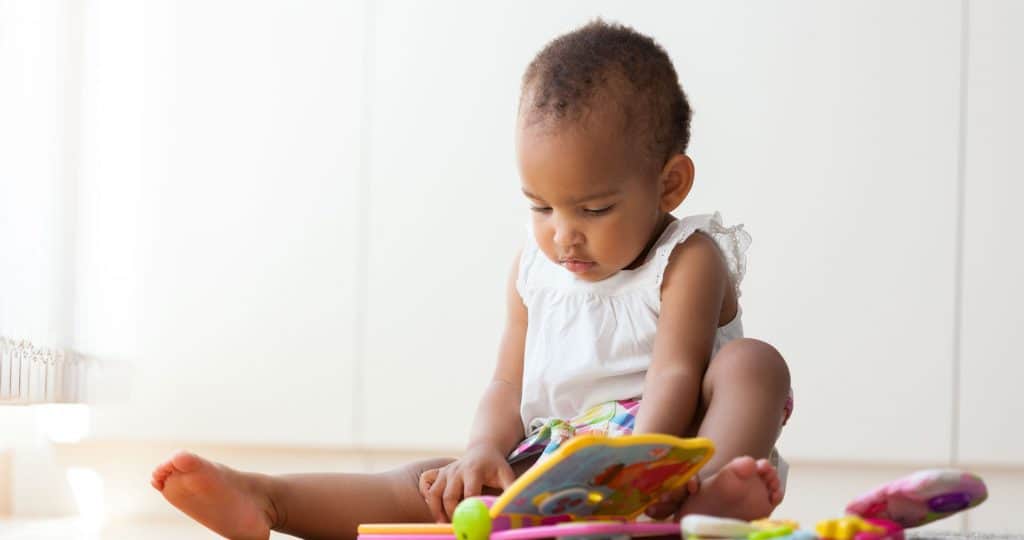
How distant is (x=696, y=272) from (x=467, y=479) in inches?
10.4

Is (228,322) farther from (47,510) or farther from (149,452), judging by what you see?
(47,510)

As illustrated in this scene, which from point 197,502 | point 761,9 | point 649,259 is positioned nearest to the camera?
point 197,502

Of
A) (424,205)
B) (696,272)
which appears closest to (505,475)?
(696,272)

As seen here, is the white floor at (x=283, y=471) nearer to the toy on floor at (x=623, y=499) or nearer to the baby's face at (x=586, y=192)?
the baby's face at (x=586, y=192)

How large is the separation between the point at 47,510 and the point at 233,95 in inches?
26.4

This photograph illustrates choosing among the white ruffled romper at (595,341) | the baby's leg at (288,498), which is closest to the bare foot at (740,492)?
the white ruffled romper at (595,341)

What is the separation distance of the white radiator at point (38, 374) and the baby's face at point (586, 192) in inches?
35.1

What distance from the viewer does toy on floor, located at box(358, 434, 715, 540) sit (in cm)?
81

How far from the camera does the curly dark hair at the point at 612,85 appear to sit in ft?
3.65

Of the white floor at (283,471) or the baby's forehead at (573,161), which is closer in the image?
the baby's forehead at (573,161)

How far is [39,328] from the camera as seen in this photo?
186cm

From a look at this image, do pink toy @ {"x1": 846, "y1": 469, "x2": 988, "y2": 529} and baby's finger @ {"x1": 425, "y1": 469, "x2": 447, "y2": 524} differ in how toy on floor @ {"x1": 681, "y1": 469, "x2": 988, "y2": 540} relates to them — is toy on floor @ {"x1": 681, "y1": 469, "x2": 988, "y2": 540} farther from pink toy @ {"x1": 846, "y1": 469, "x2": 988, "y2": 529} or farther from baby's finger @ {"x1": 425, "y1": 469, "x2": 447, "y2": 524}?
baby's finger @ {"x1": 425, "y1": 469, "x2": 447, "y2": 524}

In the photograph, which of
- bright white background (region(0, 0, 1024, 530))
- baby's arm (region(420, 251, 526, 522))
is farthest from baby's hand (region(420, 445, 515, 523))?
bright white background (region(0, 0, 1024, 530))

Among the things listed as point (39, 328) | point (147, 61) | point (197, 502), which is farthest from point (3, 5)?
point (197, 502)
